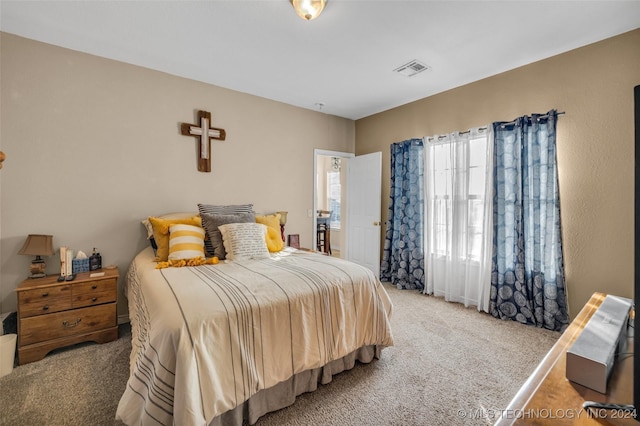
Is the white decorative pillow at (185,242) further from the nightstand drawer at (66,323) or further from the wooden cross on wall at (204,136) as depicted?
the wooden cross on wall at (204,136)

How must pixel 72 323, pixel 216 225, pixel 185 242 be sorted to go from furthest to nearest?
1. pixel 216 225
2. pixel 185 242
3. pixel 72 323

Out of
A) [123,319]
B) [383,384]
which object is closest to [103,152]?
[123,319]

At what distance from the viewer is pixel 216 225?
108 inches

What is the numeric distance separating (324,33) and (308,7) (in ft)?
1.49

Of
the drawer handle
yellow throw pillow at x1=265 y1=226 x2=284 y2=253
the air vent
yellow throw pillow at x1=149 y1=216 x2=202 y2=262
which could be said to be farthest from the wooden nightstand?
the air vent

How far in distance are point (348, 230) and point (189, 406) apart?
12.4ft

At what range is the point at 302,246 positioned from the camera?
424cm

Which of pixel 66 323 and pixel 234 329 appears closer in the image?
pixel 234 329

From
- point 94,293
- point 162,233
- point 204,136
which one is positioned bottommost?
point 94,293

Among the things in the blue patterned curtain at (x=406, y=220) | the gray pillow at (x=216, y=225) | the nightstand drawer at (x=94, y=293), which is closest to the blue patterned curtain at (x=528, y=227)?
the blue patterned curtain at (x=406, y=220)

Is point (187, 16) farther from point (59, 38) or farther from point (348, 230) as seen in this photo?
point (348, 230)

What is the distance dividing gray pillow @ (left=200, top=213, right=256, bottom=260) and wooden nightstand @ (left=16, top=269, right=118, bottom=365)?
0.85 m

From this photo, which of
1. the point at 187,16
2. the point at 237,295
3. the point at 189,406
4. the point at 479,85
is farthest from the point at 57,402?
→ the point at 479,85

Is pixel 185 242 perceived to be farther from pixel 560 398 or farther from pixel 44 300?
pixel 560 398
